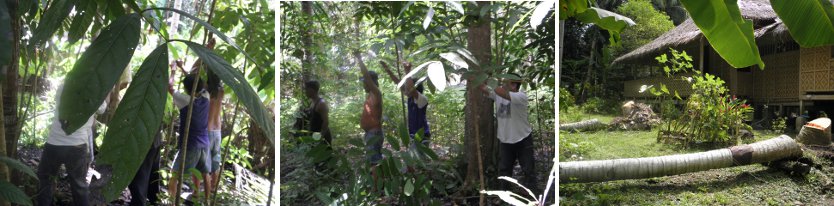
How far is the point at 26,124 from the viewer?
151cm

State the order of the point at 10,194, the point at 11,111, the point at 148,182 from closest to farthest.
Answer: the point at 10,194, the point at 11,111, the point at 148,182

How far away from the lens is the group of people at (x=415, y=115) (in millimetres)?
1949

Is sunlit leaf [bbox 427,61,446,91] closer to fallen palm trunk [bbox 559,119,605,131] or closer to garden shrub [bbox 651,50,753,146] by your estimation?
fallen palm trunk [bbox 559,119,605,131]

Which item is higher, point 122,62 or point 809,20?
point 809,20

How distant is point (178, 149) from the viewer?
1804 millimetres

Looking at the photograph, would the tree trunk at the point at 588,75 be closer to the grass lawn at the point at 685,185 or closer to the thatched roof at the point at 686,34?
the thatched roof at the point at 686,34

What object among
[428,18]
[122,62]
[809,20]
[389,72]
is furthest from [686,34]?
[122,62]

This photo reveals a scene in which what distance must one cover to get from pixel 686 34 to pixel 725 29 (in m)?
0.55

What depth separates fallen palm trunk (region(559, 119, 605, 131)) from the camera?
2540 mm

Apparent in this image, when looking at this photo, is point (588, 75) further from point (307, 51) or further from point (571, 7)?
point (307, 51)

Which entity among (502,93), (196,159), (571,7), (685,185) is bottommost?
(685,185)

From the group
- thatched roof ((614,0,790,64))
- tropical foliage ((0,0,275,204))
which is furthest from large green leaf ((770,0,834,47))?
tropical foliage ((0,0,275,204))

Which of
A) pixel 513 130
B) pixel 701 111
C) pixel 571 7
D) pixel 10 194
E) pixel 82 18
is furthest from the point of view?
pixel 701 111

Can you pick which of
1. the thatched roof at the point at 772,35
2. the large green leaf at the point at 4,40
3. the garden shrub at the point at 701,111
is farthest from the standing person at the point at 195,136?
the thatched roof at the point at 772,35
